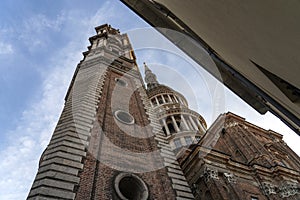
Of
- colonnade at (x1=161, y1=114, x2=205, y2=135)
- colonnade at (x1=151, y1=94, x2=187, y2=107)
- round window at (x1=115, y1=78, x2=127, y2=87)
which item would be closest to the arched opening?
colonnade at (x1=161, y1=114, x2=205, y2=135)

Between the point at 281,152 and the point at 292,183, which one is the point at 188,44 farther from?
the point at 281,152

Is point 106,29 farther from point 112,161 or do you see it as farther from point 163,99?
point 112,161

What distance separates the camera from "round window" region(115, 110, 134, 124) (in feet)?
41.1

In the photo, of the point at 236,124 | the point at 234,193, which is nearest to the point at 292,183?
the point at 234,193

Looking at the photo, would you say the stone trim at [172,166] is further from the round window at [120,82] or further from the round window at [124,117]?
the round window at [120,82]

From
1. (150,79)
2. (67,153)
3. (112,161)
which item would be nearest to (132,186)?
(112,161)

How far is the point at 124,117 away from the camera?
13109 millimetres

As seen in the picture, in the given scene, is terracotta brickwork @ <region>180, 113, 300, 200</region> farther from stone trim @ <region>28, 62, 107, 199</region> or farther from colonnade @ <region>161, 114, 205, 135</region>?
colonnade @ <region>161, 114, 205, 135</region>

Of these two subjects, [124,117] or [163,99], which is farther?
[163,99]

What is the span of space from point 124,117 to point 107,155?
4.06m

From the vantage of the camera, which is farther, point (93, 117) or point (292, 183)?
point (292, 183)

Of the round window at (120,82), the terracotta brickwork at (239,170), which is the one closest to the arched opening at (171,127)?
the terracotta brickwork at (239,170)

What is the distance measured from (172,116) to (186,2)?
115ft

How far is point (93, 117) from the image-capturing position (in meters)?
11.0
